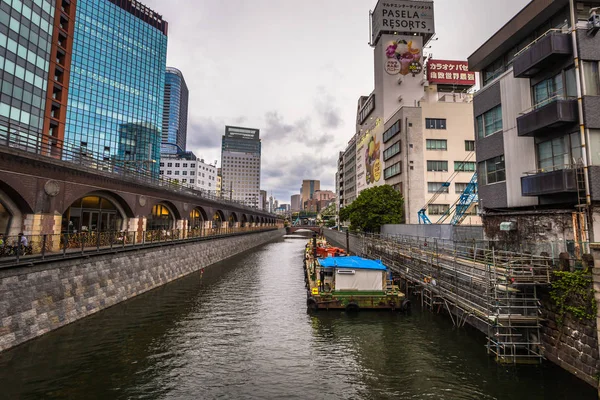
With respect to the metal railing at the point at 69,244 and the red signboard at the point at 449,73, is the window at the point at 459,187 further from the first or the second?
the metal railing at the point at 69,244

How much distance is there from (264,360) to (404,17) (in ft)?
312

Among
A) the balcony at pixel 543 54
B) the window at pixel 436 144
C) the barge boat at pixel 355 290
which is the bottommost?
the barge boat at pixel 355 290

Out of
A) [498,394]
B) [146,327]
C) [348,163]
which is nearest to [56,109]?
[146,327]

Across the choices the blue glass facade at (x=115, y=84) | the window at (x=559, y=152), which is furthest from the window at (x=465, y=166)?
the blue glass facade at (x=115, y=84)

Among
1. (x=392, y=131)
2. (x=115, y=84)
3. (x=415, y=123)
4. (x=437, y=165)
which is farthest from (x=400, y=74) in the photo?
(x=115, y=84)

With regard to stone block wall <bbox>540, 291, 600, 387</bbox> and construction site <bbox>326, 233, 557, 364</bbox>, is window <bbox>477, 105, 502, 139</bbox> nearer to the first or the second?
construction site <bbox>326, 233, 557, 364</bbox>

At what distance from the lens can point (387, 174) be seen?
69250mm

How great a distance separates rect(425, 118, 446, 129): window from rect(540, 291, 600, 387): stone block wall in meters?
49.4

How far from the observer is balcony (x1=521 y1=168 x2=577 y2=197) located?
1761cm

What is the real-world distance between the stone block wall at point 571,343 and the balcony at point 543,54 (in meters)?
14.3

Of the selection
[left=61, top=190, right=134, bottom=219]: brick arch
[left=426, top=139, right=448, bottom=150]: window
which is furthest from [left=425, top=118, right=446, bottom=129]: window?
[left=61, top=190, right=134, bottom=219]: brick arch

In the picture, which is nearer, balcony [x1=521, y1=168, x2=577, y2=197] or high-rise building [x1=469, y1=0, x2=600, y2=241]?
high-rise building [x1=469, y1=0, x2=600, y2=241]

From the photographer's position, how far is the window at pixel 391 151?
6228cm

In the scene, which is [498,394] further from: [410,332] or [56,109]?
[56,109]
